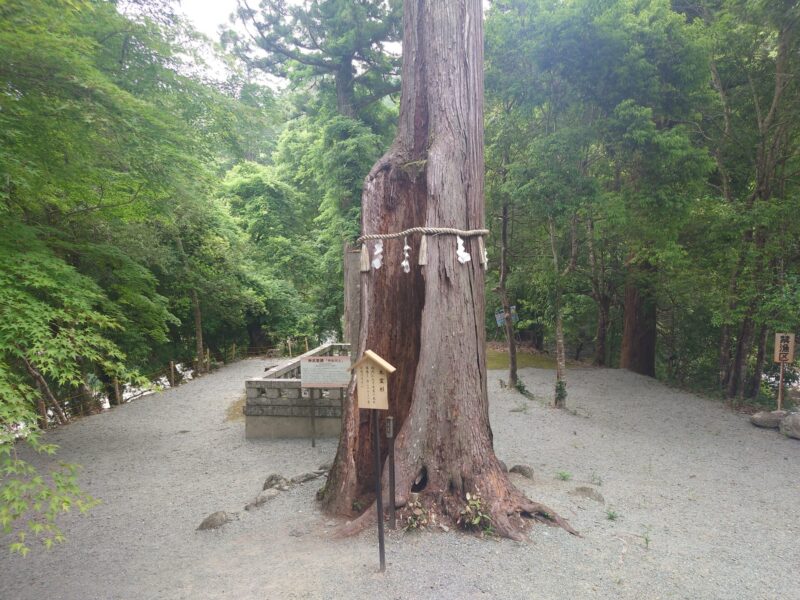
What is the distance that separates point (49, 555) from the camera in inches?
158

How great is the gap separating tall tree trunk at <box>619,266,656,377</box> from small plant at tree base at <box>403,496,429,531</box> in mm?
11087

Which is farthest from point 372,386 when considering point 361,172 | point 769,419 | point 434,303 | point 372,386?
point 361,172

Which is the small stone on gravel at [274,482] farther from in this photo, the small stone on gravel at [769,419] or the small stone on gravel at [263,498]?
the small stone on gravel at [769,419]

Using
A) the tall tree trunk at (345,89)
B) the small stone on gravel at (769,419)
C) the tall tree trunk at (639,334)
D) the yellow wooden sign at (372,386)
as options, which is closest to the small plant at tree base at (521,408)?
the small stone on gravel at (769,419)

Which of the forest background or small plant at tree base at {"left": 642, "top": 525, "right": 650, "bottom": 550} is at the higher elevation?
the forest background

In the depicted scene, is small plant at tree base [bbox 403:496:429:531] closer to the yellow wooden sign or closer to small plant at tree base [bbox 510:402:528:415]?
the yellow wooden sign

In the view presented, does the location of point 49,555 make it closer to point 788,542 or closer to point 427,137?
point 427,137

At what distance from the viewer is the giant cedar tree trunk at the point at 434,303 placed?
12.0ft

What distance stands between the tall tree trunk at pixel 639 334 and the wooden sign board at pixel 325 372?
9376mm

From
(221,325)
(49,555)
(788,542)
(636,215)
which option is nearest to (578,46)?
(636,215)

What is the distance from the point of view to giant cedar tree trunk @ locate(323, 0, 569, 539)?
144 inches

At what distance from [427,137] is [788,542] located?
4.78 m

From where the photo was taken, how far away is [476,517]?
3422mm

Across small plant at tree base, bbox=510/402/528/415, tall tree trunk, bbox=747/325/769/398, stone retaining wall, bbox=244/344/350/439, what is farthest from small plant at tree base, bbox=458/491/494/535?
tall tree trunk, bbox=747/325/769/398
